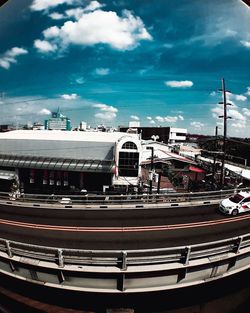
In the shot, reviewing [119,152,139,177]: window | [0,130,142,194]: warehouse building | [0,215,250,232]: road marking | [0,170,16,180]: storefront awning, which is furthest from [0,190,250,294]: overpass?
[0,170,16,180]: storefront awning

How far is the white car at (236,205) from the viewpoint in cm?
1606

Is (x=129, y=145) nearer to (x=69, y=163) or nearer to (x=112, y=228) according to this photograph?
(x=69, y=163)

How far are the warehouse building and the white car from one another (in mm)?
13493

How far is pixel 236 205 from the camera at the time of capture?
16.2 metres

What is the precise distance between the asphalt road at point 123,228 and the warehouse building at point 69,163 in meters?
13.4

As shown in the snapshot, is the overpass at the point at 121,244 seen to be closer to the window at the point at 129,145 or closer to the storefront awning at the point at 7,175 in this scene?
the window at the point at 129,145

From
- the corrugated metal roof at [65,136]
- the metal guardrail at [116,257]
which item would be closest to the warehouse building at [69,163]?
the corrugated metal roof at [65,136]

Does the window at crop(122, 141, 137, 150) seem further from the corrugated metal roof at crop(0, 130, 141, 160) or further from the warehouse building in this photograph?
the corrugated metal roof at crop(0, 130, 141, 160)

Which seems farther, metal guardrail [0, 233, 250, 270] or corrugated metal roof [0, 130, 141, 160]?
corrugated metal roof [0, 130, 141, 160]

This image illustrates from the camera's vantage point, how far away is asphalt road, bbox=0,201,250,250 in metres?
11.5

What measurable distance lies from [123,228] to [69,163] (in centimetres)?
2014

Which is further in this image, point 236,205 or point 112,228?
point 236,205

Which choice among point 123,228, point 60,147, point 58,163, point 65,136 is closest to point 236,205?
point 123,228

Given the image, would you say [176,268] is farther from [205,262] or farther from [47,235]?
[47,235]
